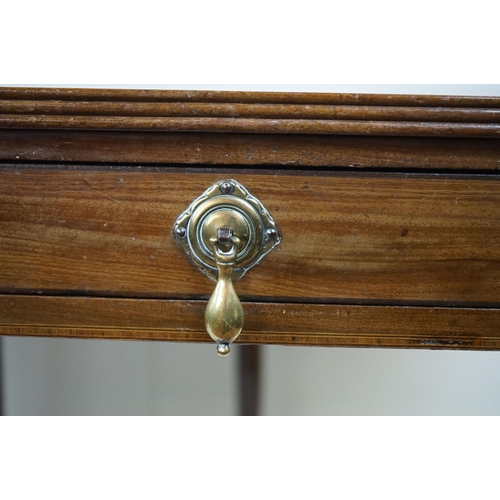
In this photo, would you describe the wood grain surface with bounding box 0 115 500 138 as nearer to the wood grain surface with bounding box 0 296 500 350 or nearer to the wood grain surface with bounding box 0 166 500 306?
the wood grain surface with bounding box 0 166 500 306

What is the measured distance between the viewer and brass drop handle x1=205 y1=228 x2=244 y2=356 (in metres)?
0.49

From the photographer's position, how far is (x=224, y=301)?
493 millimetres

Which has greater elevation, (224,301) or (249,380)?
(249,380)

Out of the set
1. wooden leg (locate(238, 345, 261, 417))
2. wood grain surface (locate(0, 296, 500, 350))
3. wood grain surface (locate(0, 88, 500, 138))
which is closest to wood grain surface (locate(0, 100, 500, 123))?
wood grain surface (locate(0, 88, 500, 138))

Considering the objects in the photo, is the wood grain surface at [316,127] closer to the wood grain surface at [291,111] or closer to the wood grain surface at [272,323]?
the wood grain surface at [291,111]

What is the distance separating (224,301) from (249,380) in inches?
13.6

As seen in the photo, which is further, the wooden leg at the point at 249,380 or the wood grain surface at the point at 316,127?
the wooden leg at the point at 249,380

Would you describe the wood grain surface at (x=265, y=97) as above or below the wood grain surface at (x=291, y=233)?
above

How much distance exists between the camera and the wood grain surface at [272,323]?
541 mm

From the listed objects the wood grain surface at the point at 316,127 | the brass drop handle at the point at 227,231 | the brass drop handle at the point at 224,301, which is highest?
the wood grain surface at the point at 316,127

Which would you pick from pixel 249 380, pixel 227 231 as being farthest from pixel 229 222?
pixel 249 380

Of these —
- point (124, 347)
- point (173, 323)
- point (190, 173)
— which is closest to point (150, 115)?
point (190, 173)

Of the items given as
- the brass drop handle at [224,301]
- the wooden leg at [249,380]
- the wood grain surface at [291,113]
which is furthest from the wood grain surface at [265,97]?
the wooden leg at [249,380]

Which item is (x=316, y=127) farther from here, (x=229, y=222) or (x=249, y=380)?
(x=249, y=380)
